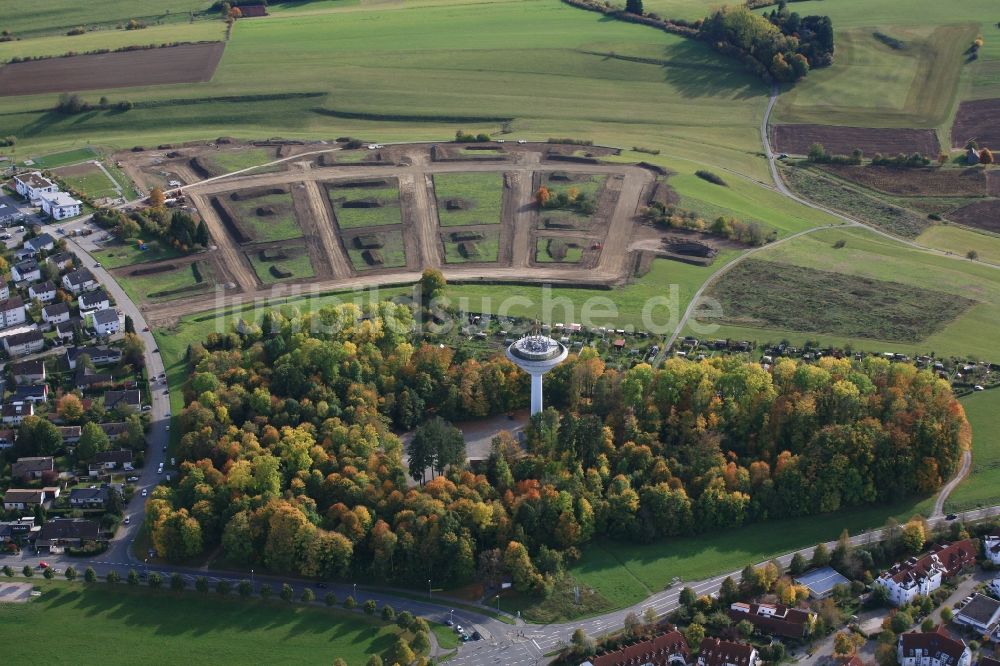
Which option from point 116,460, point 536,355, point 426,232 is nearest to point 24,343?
point 116,460

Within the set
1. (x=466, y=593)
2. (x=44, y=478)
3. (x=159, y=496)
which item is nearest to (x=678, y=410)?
(x=466, y=593)

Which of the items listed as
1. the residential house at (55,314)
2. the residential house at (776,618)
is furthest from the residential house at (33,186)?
the residential house at (776,618)

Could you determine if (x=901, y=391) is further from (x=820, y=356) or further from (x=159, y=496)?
(x=159, y=496)

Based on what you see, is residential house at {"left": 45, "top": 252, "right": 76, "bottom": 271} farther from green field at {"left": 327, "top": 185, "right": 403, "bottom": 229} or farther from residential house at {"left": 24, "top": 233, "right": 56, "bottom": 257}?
green field at {"left": 327, "top": 185, "right": 403, "bottom": 229}

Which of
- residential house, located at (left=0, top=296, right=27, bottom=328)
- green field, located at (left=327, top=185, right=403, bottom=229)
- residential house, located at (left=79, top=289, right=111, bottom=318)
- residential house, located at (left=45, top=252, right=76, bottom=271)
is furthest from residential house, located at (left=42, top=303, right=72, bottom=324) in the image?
green field, located at (left=327, top=185, right=403, bottom=229)

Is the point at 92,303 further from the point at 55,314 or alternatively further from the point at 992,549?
the point at 992,549
